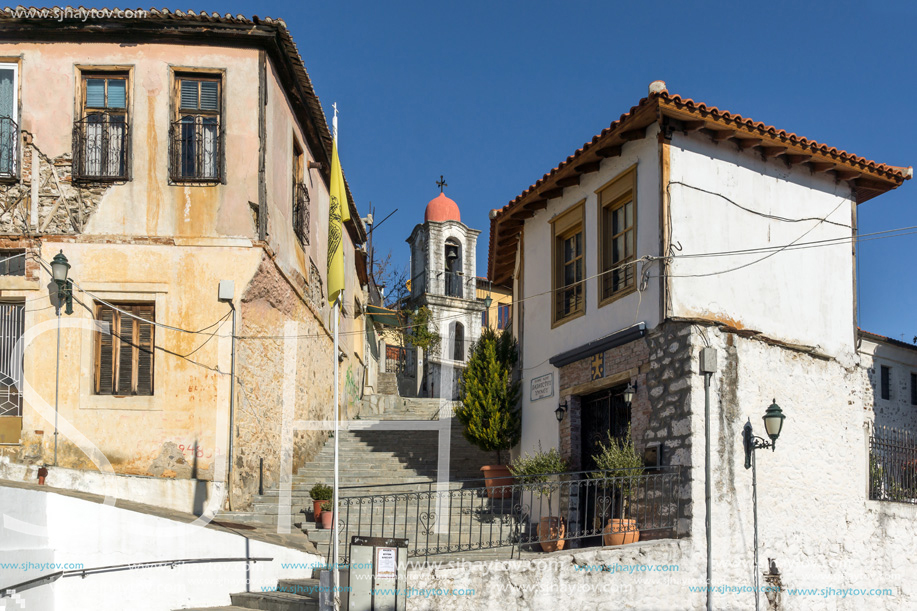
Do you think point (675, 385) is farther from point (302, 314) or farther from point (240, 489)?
point (302, 314)

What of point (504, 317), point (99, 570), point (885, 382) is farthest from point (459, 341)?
point (99, 570)

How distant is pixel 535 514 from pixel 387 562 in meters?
5.14

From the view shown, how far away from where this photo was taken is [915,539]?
42.3 ft

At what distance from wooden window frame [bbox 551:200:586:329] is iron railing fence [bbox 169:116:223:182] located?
17.3 feet

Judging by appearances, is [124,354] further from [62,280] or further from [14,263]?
[14,263]

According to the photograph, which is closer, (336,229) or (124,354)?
(336,229)

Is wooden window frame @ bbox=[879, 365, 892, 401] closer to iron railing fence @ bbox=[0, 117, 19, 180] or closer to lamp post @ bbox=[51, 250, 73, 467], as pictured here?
lamp post @ bbox=[51, 250, 73, 467]

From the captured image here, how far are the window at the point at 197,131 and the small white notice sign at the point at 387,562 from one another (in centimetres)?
710

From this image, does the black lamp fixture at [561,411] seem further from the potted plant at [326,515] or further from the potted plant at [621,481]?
the potted plant at [326,515]

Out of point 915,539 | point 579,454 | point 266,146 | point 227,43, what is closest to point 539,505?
point 579,454

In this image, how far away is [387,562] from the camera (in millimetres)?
8891

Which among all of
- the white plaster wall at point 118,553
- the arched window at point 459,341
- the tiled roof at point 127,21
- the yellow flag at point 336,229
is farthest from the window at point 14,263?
the arched window at point 459,341

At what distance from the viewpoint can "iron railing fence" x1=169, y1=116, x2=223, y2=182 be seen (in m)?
13.8

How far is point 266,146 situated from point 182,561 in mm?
6545
